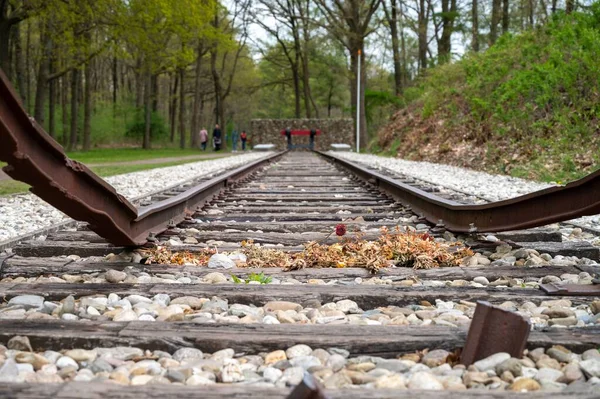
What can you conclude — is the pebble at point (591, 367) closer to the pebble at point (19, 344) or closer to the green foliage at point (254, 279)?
the green foliage at point (254, 279)

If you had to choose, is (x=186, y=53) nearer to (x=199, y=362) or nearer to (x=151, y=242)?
(x=151, y=242)

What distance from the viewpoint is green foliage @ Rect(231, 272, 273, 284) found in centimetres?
280

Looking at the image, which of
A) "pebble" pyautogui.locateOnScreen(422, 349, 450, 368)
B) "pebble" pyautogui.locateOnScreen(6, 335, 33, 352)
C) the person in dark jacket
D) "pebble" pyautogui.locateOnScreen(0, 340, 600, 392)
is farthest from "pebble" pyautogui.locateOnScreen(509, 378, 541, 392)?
the person in dark jacket

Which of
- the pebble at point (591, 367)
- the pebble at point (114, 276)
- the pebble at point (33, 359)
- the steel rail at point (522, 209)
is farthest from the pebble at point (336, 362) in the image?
the steel rail at point (522, 209)

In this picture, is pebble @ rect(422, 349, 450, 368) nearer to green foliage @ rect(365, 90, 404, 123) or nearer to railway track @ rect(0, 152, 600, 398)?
railway track @ rect(0, 152, 600, 398)

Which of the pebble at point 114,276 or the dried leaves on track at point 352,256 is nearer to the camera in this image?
the pebble at point 114,276

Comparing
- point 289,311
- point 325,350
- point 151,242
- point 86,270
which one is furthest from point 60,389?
point 151,242

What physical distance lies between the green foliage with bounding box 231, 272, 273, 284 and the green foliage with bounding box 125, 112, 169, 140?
38972 mm

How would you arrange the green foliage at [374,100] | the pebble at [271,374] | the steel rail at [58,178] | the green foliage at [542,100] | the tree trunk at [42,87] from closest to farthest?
1. the pebble at [271,374]
2. the steel rail at [58,178]
3. the green foliage at [542,100]
4. the tree trunk at [42,87]
5. the green foliage at [374,100]

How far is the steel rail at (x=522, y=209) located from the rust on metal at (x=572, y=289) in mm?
378

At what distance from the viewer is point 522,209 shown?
3334 mm

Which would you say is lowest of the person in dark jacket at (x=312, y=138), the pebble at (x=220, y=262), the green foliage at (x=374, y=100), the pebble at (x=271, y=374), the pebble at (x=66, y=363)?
the pebble at (x=271, y=374)

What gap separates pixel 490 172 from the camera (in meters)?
11.5

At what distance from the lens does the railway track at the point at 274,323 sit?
1629mm
